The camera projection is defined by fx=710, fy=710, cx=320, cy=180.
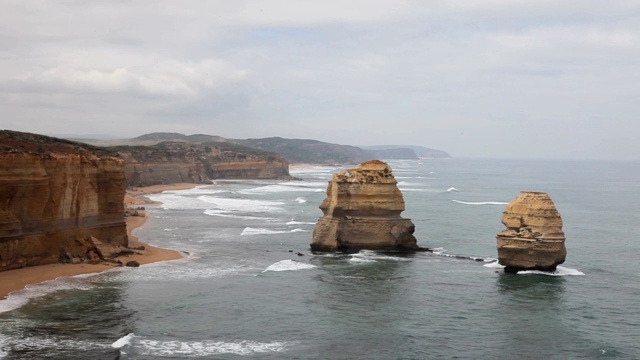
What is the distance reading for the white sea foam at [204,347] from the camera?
869 inches

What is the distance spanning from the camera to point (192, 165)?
119188mm

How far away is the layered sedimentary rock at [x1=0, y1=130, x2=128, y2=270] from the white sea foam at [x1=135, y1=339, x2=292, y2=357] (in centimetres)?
1264

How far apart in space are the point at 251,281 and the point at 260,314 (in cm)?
633

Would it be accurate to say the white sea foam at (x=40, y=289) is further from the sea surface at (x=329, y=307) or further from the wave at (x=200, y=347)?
the wave at (x=200, y=347)

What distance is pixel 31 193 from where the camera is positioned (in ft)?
108

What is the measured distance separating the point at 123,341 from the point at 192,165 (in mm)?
97864

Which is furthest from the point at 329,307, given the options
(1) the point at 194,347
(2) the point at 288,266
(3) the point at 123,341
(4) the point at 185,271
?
(4) the point at 185,271

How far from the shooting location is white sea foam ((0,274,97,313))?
2684 centimetres

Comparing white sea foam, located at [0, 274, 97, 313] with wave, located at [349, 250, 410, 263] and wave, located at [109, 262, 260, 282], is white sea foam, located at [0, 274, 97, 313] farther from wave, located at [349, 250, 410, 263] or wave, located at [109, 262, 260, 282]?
wave, located at [349, 250, 410, 263]

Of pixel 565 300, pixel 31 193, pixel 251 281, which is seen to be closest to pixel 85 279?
pixel 31 193

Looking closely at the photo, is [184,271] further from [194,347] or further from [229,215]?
[229,215]

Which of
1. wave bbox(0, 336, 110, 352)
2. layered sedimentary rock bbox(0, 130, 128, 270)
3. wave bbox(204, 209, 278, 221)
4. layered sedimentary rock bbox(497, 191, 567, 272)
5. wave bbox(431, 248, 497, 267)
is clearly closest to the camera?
wave bbox(0, 336, 110, 352)

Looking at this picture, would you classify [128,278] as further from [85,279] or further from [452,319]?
[452,319]

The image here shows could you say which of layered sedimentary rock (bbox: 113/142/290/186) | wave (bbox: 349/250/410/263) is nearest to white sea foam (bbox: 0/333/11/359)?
wave (bbox: 349/250/410/263)
